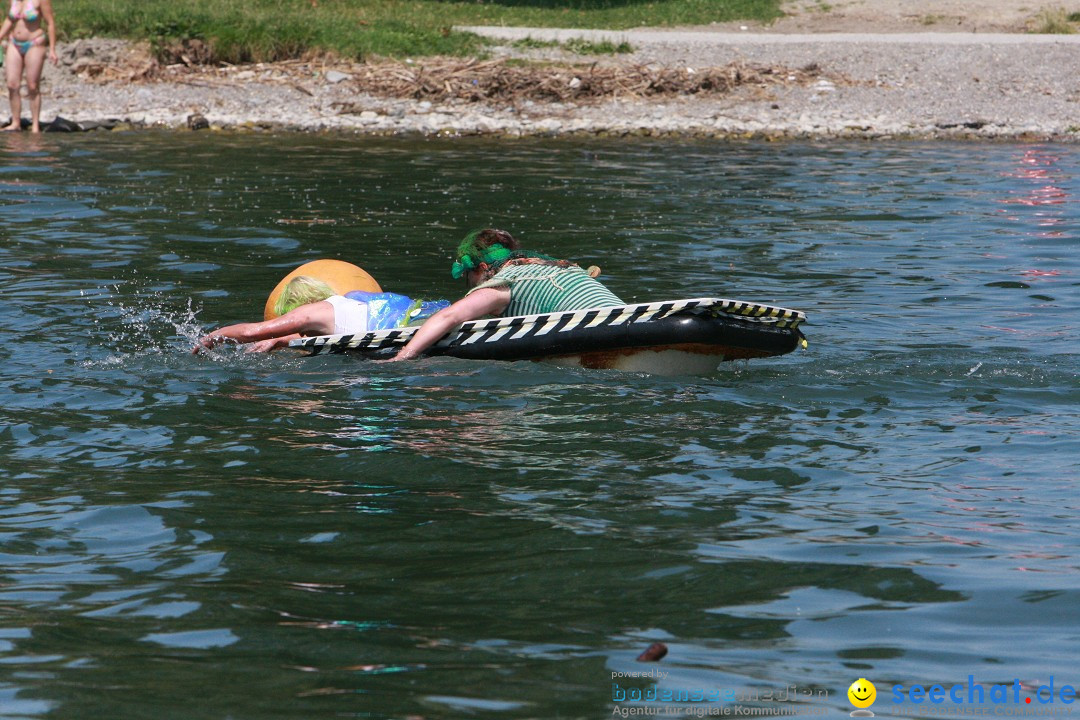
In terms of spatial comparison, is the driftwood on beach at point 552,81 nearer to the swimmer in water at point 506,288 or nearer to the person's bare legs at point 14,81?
the person's bare legs at point 14,81

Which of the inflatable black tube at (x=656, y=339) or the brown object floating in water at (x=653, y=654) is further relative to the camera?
the inflatable black tube at (x=656, y=339)

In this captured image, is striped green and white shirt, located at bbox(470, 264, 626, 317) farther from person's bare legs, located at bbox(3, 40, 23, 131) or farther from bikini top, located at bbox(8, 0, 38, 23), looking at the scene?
person's bare legs, located at bbox(3, 40, 23, 131)

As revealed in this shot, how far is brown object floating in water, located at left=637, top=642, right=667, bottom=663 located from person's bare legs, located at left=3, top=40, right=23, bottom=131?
17650 mm

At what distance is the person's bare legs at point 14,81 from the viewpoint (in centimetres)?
1906

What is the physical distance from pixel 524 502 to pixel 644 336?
2.30m

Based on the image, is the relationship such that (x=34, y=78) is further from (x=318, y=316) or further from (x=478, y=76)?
(x=318, y=316)

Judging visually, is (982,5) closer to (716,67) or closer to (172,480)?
(716,67)

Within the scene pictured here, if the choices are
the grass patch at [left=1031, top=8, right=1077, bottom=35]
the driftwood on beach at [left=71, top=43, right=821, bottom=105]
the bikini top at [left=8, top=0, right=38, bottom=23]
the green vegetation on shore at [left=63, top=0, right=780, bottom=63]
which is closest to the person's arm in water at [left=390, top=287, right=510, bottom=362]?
the bikini top at [left=8, top=0, right=38, bottom=23]

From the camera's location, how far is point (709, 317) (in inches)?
299

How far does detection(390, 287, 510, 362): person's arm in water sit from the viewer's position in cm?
794

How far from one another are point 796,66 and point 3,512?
20562 mm

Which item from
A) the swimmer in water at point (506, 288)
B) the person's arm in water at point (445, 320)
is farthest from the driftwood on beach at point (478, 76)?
the person's arm in water at point (445, 320)

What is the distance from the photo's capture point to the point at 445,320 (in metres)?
7.95

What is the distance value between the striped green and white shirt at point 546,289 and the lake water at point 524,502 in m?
0.53
